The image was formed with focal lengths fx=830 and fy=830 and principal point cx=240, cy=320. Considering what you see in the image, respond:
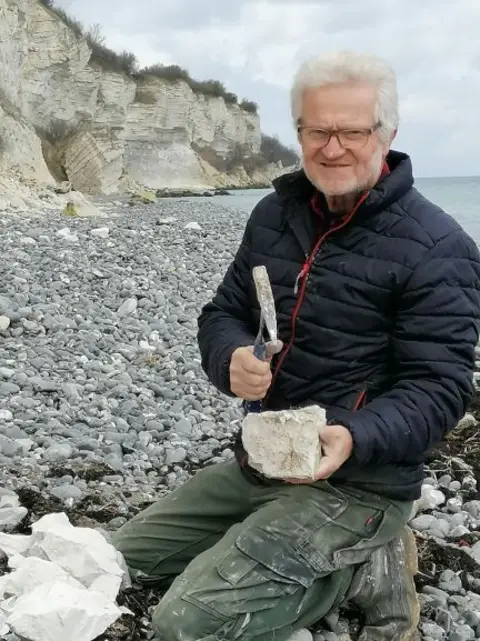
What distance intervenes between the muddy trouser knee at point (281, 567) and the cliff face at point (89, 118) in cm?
2244

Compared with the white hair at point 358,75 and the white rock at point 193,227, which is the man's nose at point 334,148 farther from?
the white rock at point 193,227

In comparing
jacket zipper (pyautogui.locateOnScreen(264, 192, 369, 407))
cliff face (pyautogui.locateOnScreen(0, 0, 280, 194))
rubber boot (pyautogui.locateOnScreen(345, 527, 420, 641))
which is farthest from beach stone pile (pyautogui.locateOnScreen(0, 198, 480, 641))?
cliff face (pyautogui.locateOnScreen(0, 0, 280, 194))

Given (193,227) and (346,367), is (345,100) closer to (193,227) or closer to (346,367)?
(346,367)

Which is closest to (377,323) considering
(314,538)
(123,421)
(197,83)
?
(314,538)

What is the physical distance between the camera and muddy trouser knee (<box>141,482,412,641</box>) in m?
2.59

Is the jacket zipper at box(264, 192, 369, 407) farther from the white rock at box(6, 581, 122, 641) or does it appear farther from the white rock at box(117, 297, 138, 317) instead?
the white rock at box(117, 297, 138, 317)

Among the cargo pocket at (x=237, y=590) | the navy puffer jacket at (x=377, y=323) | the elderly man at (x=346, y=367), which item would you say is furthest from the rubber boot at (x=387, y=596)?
the cargo pocket at (x=237, y=590)

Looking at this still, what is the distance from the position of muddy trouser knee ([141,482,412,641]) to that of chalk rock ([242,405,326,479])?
0.16 m

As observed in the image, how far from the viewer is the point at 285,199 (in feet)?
9.96

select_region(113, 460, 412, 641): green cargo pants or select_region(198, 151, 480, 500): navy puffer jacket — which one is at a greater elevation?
select_region(198, 151, 480, 500): navy puffer jacket

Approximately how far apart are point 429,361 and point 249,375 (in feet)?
1.88

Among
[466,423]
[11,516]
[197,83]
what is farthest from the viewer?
[197,83]

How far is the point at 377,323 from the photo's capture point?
276 cm

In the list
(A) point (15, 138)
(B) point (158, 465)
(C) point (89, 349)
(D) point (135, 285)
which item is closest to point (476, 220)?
(A) point (15, 138)
